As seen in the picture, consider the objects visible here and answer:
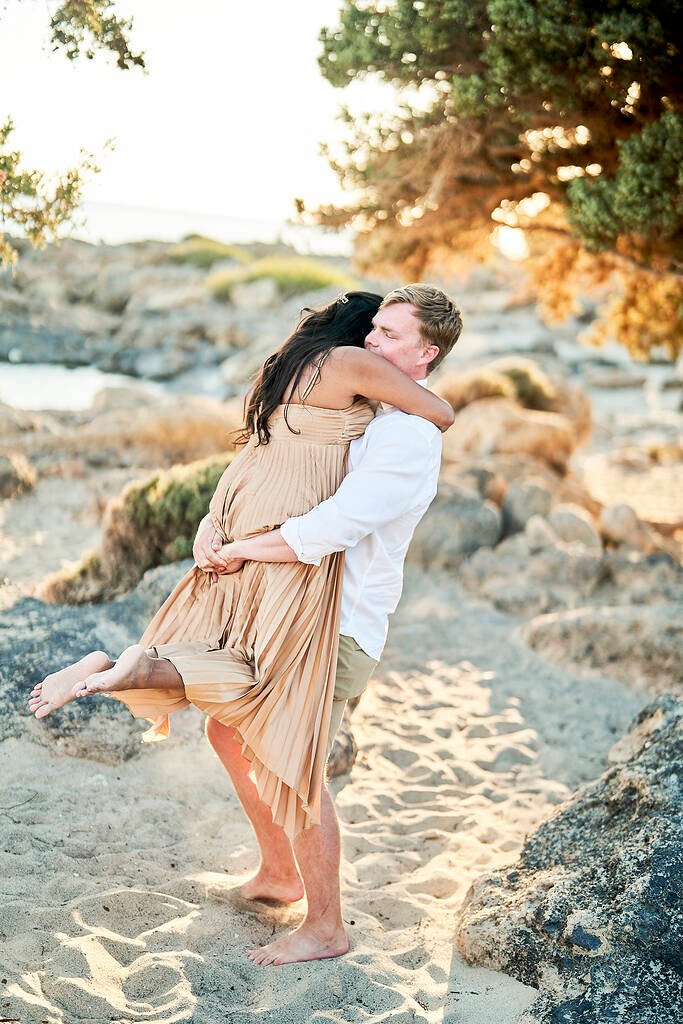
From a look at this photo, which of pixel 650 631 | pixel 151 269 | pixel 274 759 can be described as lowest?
pixel 650 631

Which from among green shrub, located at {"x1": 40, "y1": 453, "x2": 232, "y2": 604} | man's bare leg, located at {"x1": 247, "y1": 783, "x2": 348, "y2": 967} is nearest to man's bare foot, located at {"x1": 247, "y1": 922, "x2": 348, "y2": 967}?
man's bare leg, located at {"x1": 247, "y1": 783, "x2": 348, "y2": 967}

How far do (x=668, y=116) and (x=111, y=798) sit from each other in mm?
5442

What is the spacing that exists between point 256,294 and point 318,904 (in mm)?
26347

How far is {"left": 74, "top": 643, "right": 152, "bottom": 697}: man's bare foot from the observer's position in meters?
2.91

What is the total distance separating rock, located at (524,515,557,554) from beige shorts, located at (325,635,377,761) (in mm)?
5518

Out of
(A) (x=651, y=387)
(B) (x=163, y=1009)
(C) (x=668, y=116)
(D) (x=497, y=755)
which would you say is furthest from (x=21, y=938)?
(A) (x=651, y=387)

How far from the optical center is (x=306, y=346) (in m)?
3.25

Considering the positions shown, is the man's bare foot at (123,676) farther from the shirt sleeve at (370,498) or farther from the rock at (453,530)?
the rock at (453,530)

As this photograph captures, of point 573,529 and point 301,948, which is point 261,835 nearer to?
point 301,948

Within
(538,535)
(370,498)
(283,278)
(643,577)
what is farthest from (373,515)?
(283,278)

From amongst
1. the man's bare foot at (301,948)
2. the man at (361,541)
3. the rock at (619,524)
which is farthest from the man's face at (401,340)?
the rock at (619,524)

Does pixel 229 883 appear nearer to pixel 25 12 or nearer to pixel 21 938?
pixel 21 938

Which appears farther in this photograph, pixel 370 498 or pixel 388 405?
pixel 388 405

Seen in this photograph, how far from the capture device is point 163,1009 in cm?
297
